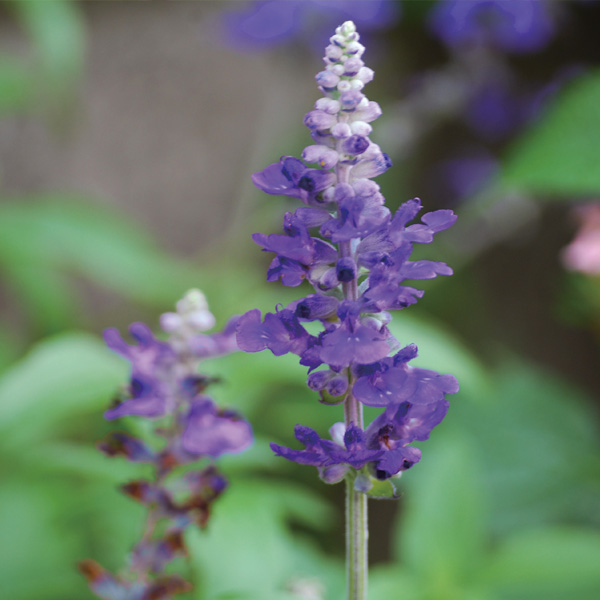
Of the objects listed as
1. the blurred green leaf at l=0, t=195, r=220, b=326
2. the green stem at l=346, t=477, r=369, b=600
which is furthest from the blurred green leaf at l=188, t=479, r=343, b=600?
the blurred green leaf at l=0, t=195, r=220, b=326

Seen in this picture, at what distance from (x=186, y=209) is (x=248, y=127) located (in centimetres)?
40

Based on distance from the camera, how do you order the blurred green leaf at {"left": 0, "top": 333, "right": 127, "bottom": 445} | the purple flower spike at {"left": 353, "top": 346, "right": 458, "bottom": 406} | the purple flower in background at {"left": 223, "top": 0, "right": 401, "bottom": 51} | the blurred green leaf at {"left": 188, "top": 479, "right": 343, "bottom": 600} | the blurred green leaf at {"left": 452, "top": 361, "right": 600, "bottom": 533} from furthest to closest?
1. the purple flower in background at {"left": 223, "top": 0, "right": 401, "bottom": 51}
2. the blurred green leaf at {"left": 452, "top": 361, "right": 600, "bottom": 533}
3. the blurred green leaf at {"left": 0, "top": 333, "right": 127, "bottom": 445}
4. the blurred green leaf at {"left": 188, "top": 479, "right": 343, "bottom": 600}
5. the purple flower spike at {"left": 353, "top": 346, "right": 458, "bottom": 406}

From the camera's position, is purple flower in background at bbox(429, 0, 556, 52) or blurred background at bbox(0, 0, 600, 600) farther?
purple flower in background at bbox(429, 0, 556, 52)

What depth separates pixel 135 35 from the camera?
279 centimetres

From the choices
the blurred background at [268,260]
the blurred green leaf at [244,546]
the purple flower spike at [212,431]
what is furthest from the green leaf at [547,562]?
the purple flower spike at [212,431]

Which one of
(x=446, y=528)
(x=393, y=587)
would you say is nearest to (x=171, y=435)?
(x=393, y=587)

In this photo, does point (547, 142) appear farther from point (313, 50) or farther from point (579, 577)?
point (313, 50)

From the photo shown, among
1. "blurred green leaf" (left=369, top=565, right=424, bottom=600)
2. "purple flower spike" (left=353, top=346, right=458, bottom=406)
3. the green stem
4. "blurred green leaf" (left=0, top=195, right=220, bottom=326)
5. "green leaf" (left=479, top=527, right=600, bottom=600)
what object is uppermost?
"blurred green leaf" (left=0, top=195, right=220, bottom=326)

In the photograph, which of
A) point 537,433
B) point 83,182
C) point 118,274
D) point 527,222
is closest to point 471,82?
point 527,222

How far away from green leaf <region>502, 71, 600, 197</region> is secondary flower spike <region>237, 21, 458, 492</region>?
68cm

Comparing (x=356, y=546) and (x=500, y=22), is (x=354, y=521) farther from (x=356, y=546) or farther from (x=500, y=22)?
(x=500, y=22)

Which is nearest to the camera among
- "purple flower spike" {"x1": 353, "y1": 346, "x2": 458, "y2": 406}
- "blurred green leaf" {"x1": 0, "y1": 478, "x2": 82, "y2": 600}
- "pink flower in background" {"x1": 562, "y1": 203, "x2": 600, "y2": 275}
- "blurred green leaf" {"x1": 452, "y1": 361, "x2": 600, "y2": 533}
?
"purple flower spike" {"x1": 353, "y1": 346, "x2": 458, "y2": 406}

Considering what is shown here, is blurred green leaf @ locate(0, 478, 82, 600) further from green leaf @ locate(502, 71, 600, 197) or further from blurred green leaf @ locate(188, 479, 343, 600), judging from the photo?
green leaf @ locate(502, 71, 600, 197)

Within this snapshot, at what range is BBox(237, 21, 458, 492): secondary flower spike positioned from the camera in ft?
1.80
